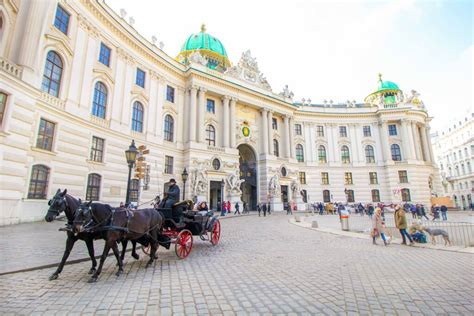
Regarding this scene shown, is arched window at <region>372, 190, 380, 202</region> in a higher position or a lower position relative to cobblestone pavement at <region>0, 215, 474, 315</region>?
higher

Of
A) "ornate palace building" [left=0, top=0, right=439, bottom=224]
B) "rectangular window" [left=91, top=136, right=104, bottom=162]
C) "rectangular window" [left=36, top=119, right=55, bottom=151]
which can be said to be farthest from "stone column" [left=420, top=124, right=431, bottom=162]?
"rectangular window" [left=36, top=119, right=55, bottom=151]

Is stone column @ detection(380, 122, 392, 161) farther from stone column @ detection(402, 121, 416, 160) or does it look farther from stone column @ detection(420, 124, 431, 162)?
stone column @ detection(420, 124, 431, 162)

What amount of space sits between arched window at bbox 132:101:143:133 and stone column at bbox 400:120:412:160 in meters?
41.3

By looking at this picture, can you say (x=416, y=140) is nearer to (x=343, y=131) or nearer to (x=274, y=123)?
(x=343, y=131)

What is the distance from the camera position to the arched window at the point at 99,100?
19495 millimetres

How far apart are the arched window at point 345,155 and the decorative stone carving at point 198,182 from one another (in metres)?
27.5

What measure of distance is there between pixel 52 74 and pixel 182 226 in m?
15.9

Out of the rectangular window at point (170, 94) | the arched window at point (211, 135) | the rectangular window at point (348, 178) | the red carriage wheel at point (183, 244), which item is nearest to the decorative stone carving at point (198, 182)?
the arched window at point (211, 135)

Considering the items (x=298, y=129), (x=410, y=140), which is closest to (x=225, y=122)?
(x=298, y=129)

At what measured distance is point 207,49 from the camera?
37.2 m

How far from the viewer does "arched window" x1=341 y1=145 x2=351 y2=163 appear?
41.8 m

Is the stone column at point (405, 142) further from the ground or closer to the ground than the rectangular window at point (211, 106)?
closer to the ground

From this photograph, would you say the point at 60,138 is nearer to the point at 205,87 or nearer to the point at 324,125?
the point at 205,87

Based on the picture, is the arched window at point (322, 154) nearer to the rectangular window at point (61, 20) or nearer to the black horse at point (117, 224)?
the rectangular window at point (61, 20)
